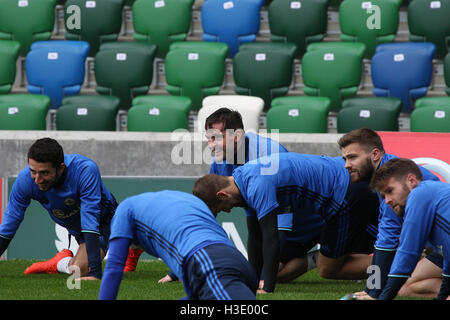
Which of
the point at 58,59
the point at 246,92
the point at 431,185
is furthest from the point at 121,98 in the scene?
the point at 431,185

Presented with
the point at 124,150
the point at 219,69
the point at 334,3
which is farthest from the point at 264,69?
the point at 124,150

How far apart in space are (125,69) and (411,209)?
6069 mm

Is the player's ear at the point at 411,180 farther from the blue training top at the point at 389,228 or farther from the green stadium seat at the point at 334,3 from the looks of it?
the green stadium seat at the point at 334,3

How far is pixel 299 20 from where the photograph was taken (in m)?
10.2

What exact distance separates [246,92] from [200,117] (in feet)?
4.73

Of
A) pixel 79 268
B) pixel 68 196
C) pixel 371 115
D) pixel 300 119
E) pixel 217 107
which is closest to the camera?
pixel 68 196

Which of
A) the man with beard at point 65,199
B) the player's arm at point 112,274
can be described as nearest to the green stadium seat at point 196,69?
the man with beard at point 65,199

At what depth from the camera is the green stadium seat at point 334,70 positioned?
948cm

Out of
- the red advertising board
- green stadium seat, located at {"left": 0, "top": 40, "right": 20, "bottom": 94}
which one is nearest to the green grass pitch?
the red advertising board

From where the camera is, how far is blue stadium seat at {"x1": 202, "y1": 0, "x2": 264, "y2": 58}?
10.2m

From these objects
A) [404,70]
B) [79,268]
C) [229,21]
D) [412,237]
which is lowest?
[79,268]

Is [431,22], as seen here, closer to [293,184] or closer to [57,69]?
[57,69]

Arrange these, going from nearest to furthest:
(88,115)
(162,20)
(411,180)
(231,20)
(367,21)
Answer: (411,180)
(88,115)
(367,21)
(231,20)
(162,20)
